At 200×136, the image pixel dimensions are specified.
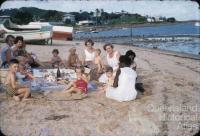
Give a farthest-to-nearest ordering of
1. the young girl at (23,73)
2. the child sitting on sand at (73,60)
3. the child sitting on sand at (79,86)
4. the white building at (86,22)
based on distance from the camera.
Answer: the child sitting on sand at (73,60), the young girl at (23,73), the child sitting on sand at (79,86), the white building at (86,22)

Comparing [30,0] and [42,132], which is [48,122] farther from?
[30,0]

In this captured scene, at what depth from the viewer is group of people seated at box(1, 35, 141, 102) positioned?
6758 mm

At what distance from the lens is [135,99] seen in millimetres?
6934

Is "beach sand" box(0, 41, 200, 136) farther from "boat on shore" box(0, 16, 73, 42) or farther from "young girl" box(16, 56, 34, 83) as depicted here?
"boat on shore" box(0, 16, 73, 42)

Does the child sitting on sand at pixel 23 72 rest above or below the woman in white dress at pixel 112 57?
below

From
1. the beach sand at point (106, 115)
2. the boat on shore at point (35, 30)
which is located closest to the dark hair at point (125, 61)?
the beach sand at point (106, 115)

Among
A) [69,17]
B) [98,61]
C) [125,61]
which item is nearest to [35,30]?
[98,61]

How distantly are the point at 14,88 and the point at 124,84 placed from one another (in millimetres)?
1967

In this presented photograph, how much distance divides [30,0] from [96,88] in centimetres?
336

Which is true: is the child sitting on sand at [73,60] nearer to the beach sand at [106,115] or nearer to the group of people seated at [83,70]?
the group of people seated at [83,70]

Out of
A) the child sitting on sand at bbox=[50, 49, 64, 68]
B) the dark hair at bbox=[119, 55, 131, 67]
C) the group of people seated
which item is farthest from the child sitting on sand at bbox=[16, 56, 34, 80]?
the dark hair at bbox=[119, 55, 131, 67]

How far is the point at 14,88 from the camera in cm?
670

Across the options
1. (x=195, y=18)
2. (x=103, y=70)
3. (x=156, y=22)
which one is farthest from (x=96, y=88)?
(x=195, y=18)

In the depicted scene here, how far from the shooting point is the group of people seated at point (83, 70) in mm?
6758
